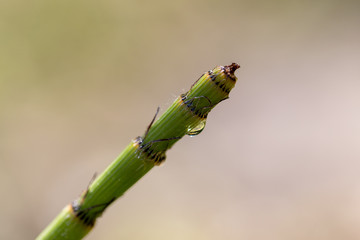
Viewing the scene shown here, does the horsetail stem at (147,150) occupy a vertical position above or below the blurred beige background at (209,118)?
below

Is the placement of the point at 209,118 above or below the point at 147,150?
above

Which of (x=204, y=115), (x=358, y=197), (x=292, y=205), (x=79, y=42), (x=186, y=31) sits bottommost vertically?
(x=358, y=197)

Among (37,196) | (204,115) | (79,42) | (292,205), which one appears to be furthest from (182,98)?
(79,42)

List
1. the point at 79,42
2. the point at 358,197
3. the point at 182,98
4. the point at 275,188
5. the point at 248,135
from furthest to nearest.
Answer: the point at 79,42, the point at 248,135, the point at 275,188, the point at 358,197, the point at 182,98

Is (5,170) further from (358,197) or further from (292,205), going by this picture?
(358,197)

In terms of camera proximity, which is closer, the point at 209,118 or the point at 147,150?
the point at 147,150
